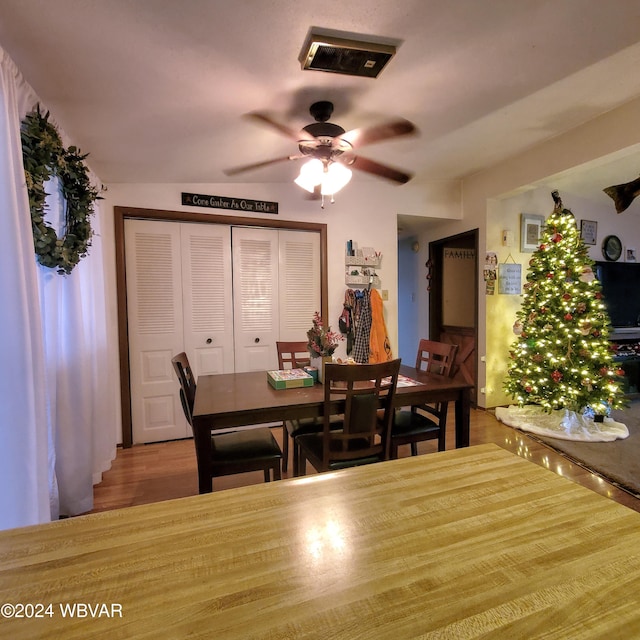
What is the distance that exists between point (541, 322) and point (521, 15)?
2.65 metres

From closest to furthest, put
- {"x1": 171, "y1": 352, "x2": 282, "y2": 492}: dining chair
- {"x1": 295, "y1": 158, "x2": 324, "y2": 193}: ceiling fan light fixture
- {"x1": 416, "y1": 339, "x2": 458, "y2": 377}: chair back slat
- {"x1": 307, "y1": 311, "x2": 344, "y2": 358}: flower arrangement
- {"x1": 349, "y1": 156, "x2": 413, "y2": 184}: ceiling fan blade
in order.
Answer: {"x1": 171, "y1": 352, "x2": 282, "y2": 492}: dining chair, {"x1": 295, "y1": 158, "x2": 324, "y2": 193}: ceiling fan light fixture, {"x1": 307, "y1": 311, "x2": 344, "y2": 358}: flower arrangement, {"x1": 349, "y1": 156, "x2": 413, "y2": 184}: ceiling fan blade, {"x1": 416, "y1": 339, "x2": 458, "y2": 377}: chair back slat

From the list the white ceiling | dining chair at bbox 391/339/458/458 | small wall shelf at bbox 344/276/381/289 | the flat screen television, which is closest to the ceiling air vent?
the white ceiling

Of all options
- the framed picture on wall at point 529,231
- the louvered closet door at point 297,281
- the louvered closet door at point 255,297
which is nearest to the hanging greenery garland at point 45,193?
the louvered closet door at point 255,297

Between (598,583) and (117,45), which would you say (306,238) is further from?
(598,583)

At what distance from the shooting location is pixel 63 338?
2.05 meters

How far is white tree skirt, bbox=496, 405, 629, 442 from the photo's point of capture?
3.09 meters

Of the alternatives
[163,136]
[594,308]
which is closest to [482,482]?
[163,136]

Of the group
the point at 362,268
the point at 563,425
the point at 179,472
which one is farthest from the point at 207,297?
the point at 563,425

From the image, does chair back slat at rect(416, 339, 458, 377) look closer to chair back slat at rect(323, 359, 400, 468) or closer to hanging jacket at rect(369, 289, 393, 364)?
chair back slat at rect(323, 359, 400, 468)

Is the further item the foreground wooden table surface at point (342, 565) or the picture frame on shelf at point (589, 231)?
the picture frame on shelf at point (589, 231)

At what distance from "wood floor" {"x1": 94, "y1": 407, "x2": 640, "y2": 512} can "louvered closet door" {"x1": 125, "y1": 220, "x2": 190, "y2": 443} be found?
0.88ft

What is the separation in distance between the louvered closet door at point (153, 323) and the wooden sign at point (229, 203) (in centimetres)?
28

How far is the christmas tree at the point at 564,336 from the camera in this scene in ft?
10.2

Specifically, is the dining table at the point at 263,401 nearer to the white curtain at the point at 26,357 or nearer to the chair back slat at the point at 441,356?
the chair back slat at the point at 441,356
